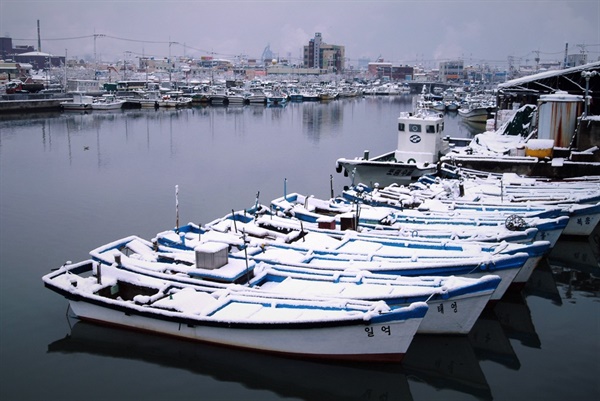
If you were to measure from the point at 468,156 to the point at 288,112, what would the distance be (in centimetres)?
5887

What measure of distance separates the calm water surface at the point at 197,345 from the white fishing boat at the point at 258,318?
1.19 feet

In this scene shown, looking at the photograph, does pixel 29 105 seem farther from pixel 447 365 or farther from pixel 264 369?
pixel 447 365

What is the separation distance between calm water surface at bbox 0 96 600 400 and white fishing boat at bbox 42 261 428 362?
0.36 meters

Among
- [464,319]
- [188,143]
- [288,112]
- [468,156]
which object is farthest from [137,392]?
[288,112]

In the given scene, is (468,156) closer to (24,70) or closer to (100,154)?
(100,154)

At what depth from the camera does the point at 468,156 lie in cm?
2886

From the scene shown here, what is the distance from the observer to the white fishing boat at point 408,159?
27.6 meters

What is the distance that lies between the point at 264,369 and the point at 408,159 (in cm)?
1961

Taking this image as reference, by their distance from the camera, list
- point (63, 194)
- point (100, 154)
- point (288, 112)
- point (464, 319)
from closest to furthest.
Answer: point (464, 319)
point (63, 194)
point (100, 154)
point (288, 112)

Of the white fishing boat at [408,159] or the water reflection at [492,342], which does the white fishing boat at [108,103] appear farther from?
the water reflection at [492,342]

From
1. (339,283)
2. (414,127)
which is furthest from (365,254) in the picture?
(414,127)

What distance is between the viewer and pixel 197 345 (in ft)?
39.8

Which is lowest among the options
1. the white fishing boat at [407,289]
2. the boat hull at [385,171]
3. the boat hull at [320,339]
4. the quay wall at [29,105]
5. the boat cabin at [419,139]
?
the boat hull at [320,339]

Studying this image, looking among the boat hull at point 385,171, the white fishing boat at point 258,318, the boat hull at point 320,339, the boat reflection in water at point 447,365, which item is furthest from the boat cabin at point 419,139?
the boat hull at point 320,339
